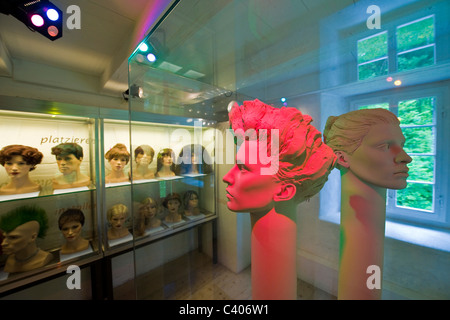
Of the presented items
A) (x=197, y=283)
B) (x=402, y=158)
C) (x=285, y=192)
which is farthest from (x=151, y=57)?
(x=197, y=283)

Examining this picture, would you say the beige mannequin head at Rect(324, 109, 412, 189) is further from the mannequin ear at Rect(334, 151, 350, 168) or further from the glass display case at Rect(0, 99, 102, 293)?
the glass display case at Rect(0, 99, 102, 293)

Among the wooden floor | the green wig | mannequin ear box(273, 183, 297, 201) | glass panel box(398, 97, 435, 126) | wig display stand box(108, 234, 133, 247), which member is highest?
glass panel box(398, 97, 435, 126)

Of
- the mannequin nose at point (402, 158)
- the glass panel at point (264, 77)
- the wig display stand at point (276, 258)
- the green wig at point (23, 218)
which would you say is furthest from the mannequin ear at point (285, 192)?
the green wig at point (23, 218)

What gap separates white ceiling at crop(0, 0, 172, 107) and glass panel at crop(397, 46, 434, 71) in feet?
3.92

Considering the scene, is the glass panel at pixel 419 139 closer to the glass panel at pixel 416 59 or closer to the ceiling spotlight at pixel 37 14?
the glass panel at pixel 416 59

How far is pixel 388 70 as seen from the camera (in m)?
0.69

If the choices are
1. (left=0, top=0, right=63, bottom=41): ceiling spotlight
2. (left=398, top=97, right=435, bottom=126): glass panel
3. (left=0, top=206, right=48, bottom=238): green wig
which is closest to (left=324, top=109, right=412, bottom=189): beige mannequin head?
(left=398, top=97, right=435, bottom=126): glass panel

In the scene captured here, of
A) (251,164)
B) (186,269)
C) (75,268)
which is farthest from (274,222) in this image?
(75,268)

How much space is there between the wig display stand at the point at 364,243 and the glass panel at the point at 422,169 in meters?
0.22

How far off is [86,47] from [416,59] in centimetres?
225

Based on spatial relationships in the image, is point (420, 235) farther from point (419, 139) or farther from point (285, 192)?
point (285, 192)

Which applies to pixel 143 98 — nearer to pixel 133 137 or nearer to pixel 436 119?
pixel 133 137

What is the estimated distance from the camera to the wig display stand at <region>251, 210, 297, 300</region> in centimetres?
59

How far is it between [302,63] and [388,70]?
0.38m
